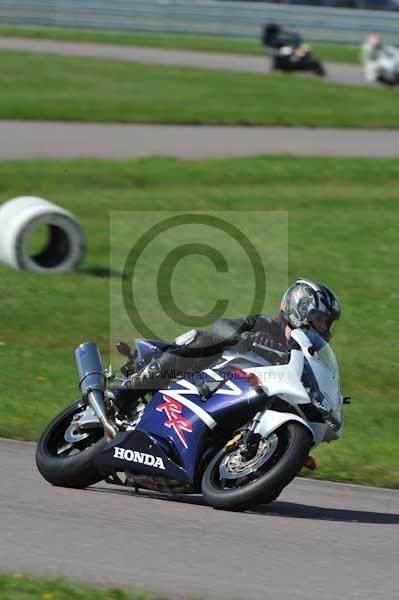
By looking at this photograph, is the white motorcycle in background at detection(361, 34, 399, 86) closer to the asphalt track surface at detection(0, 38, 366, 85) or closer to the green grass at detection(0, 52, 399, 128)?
the asphalt track surface at detection(0, 38, 366, 85)

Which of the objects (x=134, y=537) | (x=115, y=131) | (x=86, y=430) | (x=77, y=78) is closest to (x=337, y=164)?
(x=115, y=131)

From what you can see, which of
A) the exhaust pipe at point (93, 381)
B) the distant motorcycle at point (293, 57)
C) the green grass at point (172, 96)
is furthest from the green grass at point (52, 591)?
the distant motorcycle at point (293, 57)

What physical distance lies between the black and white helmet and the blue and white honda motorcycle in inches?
3.5

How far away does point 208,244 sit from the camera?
16.1 m

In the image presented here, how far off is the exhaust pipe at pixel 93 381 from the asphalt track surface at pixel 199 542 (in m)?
0.44

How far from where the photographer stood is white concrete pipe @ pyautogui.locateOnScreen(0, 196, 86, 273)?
13953 mm

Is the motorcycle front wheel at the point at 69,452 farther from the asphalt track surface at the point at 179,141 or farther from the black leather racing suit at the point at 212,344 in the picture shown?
the asphalt track surface at the point at 179,141

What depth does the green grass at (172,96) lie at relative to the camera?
24438 millimetres

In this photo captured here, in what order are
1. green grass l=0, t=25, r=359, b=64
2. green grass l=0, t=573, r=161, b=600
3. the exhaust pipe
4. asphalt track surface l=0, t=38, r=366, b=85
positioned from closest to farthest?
green grass l=0, t=573, r=161, b=600 < the exhaust pipe < asphalt track surface l=0, t=38, r=366, b=85 < green grass l=0, t=25, r=359, b=64

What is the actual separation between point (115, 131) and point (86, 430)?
15.9 m

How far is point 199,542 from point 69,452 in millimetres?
1699

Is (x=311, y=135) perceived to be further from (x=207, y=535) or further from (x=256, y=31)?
(x=207, y=535)

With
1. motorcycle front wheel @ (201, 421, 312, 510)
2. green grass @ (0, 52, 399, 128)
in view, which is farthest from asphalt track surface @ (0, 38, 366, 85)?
motorcycle front wheel @ (201, 421, 312, 510)

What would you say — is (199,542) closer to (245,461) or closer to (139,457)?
(245,461)
